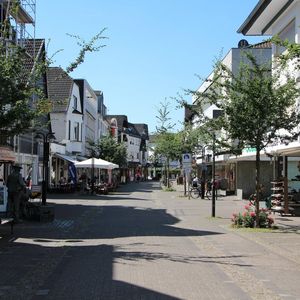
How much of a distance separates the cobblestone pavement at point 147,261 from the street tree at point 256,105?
2.92m

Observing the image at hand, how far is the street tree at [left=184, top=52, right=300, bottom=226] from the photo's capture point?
685 inches

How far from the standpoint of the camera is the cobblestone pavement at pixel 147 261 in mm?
8531

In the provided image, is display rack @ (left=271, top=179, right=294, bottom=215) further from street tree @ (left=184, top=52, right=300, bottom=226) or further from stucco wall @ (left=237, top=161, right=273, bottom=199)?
stucco wall @ (left=237, top=161, right=273, bottom=199)

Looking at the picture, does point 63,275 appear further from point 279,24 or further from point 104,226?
point 279,24

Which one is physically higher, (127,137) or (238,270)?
(127,137)

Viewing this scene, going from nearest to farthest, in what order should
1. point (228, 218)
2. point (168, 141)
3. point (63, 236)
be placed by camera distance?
point (63, 236) < point (228, 218) < point (168, 141)

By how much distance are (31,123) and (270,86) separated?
23.0ft

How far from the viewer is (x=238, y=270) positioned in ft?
33.9

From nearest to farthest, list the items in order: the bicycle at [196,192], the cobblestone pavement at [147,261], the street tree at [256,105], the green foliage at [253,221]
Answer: the cobblestone pavement at [147,261] → the street tree at [256,105] → the green foliage at [253,221] → the bicycle at [196,192]

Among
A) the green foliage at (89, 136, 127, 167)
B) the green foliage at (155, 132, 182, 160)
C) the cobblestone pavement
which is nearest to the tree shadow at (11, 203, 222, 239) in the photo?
the cobblestone pavement

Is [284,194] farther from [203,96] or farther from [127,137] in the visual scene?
[127,137]

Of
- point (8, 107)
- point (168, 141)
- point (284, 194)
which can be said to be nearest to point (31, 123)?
point (8, 107)

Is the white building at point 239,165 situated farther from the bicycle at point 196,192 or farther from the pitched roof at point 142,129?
the pitched roof at point 142,129

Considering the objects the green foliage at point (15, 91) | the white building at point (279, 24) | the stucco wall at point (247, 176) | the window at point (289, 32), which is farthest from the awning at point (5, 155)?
the stucco wall at point (247, 176)
